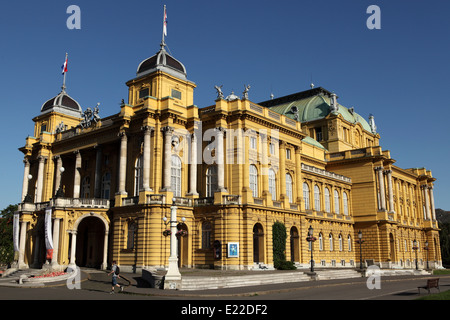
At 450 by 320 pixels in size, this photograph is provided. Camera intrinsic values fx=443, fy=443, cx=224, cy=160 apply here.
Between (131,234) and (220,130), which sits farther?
(220,130)

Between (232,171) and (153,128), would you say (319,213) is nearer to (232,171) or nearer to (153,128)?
(232,171)

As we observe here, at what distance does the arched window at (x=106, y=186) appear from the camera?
167ft

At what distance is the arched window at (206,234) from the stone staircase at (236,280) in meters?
10.6

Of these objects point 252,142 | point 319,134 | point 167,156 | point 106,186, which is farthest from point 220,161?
point 319,134

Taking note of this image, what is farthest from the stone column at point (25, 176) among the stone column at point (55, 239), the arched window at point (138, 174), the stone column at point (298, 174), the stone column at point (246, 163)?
the stone column at point (298, 174)

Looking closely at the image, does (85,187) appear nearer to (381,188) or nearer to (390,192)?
(381,188)

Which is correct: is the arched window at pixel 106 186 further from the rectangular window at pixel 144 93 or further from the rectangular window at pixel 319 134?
the rectangular window at pixel 319 134

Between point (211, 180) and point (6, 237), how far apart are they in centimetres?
3909

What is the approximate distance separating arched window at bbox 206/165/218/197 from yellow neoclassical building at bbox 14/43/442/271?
11 cm

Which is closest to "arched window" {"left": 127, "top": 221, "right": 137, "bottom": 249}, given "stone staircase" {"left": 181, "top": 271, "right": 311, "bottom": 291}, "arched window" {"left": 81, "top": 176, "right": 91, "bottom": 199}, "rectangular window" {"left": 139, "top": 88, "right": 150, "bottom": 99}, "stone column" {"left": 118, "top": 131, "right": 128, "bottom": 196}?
"stone column" {"left": 118, "top": 131, "right": 128, "bottom": 196}

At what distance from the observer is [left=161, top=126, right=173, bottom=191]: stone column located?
4322cm

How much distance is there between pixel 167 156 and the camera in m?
43.7
